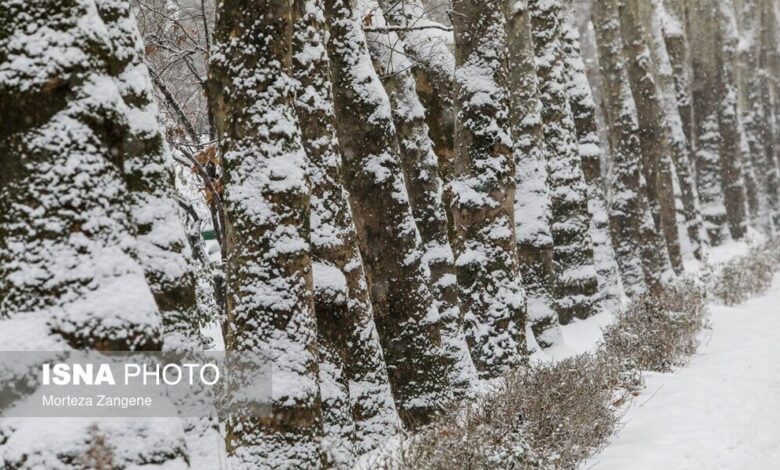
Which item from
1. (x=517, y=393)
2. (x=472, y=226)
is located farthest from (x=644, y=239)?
(x=517, y=393)

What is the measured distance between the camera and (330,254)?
545 cm

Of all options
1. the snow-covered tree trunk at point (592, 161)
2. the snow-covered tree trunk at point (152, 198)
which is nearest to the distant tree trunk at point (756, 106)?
the snow-covered tree trunk at point (592, 161)

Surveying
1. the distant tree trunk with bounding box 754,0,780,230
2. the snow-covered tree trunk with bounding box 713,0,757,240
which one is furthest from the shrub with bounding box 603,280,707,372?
the distant tree trunk with bounding box 754,0,780,230

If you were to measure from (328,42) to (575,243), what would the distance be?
6574 mm

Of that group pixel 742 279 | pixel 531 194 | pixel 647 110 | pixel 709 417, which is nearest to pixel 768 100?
pixel 742 279

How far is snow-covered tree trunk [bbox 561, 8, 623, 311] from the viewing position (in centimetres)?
1292

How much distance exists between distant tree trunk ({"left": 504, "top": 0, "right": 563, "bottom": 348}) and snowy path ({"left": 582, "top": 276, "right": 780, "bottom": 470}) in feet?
5.58

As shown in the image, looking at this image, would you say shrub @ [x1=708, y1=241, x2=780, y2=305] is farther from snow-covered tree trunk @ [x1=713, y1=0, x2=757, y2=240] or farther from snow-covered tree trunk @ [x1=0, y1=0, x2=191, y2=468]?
snow-covered tree trunk @ [x1=0, y1=0, x2=191, y2=468]

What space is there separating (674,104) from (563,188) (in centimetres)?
935

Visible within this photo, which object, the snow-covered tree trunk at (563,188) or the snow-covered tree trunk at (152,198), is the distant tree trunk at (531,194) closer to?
the snow-covered tree trunk at (563,188)

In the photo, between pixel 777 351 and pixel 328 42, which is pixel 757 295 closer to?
pixel 777 351

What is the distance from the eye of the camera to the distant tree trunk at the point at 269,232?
173 inches

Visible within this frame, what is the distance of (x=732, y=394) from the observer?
26.3ft

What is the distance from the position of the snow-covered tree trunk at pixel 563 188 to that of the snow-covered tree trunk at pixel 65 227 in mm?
9288
